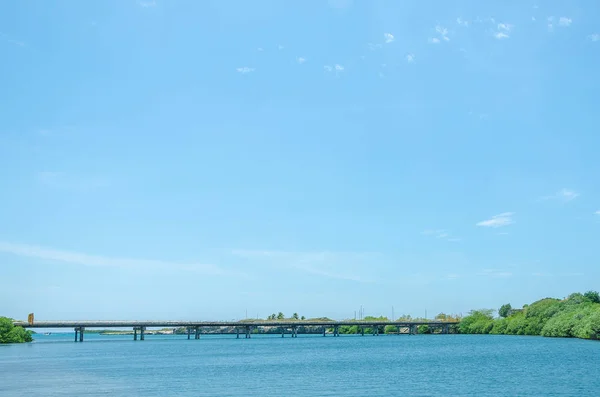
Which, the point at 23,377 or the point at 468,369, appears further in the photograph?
the point at 468,369

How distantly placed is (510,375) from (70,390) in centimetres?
5296

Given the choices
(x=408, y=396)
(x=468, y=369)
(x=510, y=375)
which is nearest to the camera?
(x=408, y=396)

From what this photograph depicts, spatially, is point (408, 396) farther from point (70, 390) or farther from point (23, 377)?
point (23, 377)

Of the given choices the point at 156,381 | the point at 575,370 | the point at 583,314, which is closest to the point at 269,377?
the point at 156,381

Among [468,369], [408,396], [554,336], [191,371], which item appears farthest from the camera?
[554,336]

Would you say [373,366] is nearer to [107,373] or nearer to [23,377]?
[107,373]

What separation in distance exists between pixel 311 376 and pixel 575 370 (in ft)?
114

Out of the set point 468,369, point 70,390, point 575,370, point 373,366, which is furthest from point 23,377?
point 575,370

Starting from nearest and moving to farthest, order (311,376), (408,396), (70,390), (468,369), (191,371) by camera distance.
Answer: (408,396) → (70,390) → (311,376) → (468,369) → (191,371)

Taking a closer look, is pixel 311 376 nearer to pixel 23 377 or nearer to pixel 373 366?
pixel 373 366

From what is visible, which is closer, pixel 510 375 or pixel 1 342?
pixel 510 375

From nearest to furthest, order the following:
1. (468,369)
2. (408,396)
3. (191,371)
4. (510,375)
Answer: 1. (408,396)
2. (510,375)
3. (468,369)
4. (191,371)

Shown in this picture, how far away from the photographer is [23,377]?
264 ft

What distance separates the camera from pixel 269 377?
8100 cm
